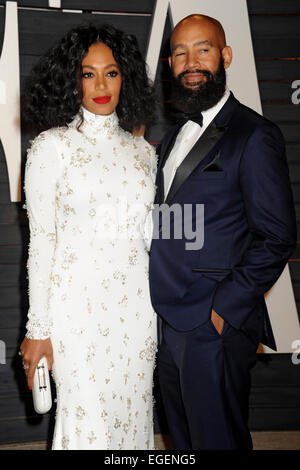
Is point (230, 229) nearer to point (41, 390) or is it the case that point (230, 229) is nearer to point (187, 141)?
point (187, 141)

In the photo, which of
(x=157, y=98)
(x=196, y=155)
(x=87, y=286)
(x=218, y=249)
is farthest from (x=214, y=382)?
(x=157, y=98)

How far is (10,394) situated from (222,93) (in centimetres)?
226

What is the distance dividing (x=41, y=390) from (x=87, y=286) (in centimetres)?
42

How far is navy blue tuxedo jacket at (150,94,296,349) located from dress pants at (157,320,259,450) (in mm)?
68

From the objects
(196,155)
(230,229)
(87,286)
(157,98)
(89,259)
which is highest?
(157,98)

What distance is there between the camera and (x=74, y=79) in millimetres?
2051

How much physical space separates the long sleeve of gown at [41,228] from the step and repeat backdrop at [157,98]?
1.18 m

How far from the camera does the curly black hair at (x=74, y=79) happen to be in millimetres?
2064

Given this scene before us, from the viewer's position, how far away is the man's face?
2.04m

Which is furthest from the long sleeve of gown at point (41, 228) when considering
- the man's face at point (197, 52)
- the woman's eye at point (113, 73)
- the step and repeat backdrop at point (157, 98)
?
the step and repeat backdrop at point (157, 98)

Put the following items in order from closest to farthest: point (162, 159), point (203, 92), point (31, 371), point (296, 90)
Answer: point (31, 371)
point (203, 92)
point (162, 159)
point (296, 90)

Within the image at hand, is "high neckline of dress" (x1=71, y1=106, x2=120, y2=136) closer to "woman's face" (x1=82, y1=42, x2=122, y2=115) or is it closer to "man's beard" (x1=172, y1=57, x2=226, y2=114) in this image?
"woman's face" (x1=82, y1=42, x2=122, y2=115)

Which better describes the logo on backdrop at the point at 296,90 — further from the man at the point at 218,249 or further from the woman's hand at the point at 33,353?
the woman's hand at the point at 33,353

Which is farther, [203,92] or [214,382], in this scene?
[203,92]
